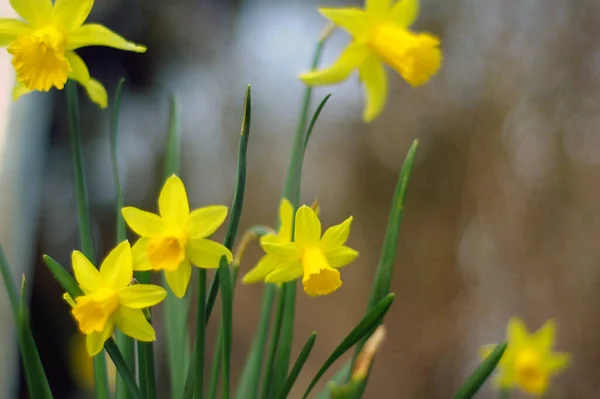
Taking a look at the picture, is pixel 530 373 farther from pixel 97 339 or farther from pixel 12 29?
→ pixel 12 29

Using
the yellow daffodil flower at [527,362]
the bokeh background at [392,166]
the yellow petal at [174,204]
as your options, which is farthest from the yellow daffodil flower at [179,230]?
the bokeh background at [392,166]

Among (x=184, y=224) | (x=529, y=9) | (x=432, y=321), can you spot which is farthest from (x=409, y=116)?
(x=184, y=224)

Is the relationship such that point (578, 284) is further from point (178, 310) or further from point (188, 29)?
point (188, 29)

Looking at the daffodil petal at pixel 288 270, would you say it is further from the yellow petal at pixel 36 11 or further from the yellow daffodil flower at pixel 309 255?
the yellow petal at pixel 36 11

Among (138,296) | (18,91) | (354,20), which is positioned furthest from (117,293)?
(354,20)

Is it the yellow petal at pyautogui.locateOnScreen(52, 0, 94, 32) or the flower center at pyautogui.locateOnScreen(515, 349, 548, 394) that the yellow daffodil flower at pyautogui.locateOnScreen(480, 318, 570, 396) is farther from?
the yellow petal at pyautogui.locateOnScreen(52, 0, 94, 32)

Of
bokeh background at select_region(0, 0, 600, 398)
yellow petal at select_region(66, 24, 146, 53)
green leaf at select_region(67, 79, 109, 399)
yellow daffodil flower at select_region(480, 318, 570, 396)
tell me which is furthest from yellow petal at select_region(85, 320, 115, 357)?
bokeh background at select_region(0, 0, 600, 398)

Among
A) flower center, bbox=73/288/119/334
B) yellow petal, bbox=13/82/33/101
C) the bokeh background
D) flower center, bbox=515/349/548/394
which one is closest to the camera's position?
flower center, bbox=73/288/119/334

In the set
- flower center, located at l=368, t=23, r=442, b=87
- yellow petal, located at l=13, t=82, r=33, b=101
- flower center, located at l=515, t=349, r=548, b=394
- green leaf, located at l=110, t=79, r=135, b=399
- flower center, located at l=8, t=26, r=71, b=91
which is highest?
flower center, located at l=368, t=23, r=442, b=87
